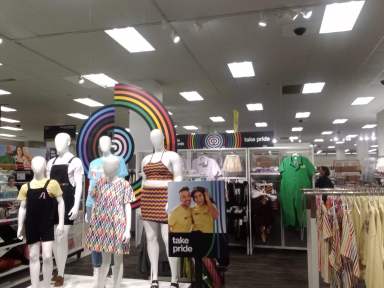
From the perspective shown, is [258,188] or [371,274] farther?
[258,188]

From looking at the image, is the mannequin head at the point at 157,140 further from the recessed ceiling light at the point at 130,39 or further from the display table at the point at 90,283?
the recessed ceiling light at the point at 130,39

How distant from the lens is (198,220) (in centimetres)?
246

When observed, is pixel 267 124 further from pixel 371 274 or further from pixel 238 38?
pixel 371 274

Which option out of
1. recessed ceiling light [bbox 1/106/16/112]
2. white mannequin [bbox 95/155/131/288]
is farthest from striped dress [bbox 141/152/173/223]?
recessed ceiling light [bbox 1/106/16/112]

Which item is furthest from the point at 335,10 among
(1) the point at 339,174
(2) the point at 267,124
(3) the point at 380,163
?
(2) the point at 267,124

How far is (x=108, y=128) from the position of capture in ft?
13.0

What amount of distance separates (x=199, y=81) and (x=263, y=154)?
85.6 inches

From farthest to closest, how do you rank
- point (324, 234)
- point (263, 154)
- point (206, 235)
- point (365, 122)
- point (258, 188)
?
point (365, 122) → point (263, 154) → point (258, 188) → point (324, 234) → point (206, 235)

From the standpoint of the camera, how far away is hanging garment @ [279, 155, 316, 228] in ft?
19.1

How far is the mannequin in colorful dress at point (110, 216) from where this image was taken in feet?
9.80

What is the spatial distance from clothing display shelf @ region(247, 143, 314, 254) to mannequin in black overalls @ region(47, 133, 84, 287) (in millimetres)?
3460

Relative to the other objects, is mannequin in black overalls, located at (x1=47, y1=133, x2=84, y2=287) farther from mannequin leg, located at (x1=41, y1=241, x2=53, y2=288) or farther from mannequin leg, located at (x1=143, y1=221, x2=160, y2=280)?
mannequin leg, located at (x1=143, y1=221, x2=160, y2=280)

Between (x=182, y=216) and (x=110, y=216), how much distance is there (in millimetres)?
867

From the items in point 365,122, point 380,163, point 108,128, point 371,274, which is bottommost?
point 371,274
